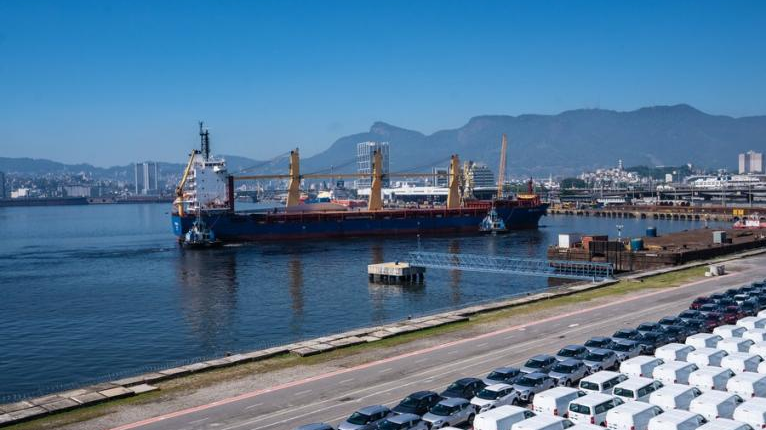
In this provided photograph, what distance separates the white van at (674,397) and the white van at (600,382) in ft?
4.54

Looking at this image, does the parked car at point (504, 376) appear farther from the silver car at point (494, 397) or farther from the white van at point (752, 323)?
the white van at point (752, 323)

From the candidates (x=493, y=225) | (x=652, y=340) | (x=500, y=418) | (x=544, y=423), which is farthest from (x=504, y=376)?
(x=493, y=225)

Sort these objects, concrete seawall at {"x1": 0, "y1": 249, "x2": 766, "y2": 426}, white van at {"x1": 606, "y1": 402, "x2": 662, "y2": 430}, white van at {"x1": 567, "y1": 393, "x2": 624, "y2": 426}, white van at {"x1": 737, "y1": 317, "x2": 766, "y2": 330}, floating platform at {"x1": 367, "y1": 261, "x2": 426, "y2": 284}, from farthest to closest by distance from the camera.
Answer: floating platform at {"x1": 367, "y1": 261, "x2": 426, "y2": 284}
white van at {"x1": 737, "y1": 317, "x2": 766, "y2": 330}
concrete seawall at {"x1": 0, "y1": 249, "x2": 766, "y2": 426}
white van at {"x1": 567, "y1": 393, "x2": 624, "y2": 426}
white van at {"x1": 606, "y1": 402, "x2": 662, "y2": 430}

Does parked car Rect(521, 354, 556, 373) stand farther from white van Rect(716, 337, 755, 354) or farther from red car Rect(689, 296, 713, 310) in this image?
red car Rect(689, 296, 713, 310)

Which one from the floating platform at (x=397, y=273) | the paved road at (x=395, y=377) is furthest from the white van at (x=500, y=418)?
the floating platform at (x=397, y=273)

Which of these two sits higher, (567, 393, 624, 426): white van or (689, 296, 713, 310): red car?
(689, 296, 713, 310): red car

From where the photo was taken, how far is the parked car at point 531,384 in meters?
20.4

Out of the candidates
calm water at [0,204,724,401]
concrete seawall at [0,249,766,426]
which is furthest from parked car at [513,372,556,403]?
calm water at [0,204,724,401]

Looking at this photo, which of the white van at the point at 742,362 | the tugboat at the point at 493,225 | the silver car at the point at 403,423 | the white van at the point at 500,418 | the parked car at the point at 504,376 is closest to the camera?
the white van at the point at 500,418

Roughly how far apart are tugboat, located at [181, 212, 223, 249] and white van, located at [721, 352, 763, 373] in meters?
72.0

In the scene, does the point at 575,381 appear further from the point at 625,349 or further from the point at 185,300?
the point at 185,300

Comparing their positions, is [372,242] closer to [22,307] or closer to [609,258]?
[609,258]

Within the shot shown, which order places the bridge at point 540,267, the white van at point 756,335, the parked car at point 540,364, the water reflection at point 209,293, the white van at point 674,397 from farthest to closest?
the bridge at point 540,267, the water reflection at point 209,293, the white van at point 756,335, the parked car at point 540,364, the white van at point 674,397

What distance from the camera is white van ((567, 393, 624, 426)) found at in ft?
59.3
